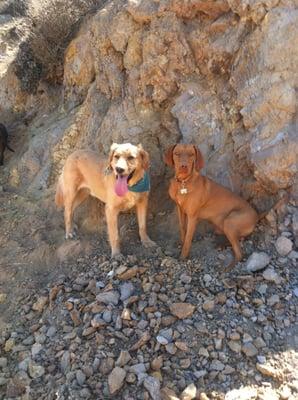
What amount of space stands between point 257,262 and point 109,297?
1638mm

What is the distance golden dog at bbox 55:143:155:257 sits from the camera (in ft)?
17.6

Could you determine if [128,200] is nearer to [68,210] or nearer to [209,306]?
[68,210]

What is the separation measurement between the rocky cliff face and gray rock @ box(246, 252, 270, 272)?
79cm

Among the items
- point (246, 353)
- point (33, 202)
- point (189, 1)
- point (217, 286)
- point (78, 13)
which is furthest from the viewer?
point (78, 13)

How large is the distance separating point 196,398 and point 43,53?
7.13m

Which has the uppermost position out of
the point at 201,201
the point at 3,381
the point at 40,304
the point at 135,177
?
the point at 135,177

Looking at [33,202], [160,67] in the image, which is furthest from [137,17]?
[33,202]

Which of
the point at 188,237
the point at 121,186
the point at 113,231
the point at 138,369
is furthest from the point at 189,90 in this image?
the point at 138,369

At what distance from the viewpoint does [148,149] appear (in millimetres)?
6508

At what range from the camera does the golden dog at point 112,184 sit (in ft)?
17.6

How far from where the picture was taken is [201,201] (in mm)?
5488

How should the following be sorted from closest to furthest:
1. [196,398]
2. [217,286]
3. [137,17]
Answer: [196,398], [217,286], [137,17]

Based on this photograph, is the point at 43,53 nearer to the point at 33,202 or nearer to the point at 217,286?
the point at 33,202

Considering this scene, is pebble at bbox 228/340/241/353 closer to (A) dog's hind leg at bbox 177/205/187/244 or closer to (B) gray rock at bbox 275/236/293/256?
(B) gray rock at bbox 275/236/293/256
